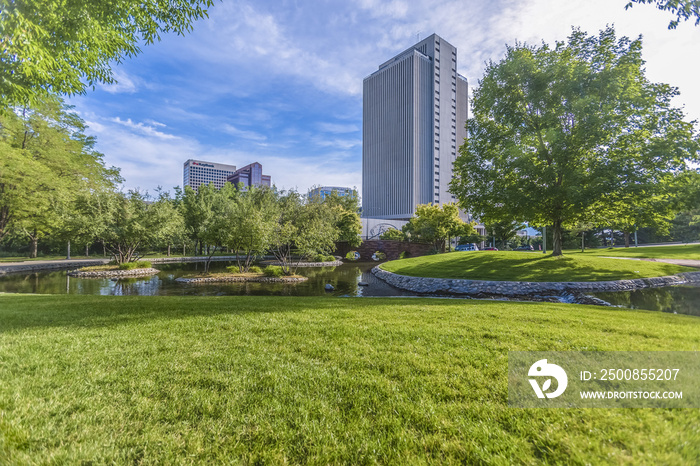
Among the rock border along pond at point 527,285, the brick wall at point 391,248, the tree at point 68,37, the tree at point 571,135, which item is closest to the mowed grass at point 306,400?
the tree at point 68,37

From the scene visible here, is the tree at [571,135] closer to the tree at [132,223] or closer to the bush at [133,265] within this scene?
the tree at [132,223]

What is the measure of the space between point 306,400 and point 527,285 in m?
14.8

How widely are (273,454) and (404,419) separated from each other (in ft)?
3.44

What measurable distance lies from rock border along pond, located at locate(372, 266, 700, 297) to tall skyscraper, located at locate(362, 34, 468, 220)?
70.2m

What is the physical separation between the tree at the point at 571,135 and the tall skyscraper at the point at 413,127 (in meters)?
66.9

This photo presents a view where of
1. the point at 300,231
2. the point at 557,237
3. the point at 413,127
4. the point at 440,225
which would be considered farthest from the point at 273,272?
the point at 413,127

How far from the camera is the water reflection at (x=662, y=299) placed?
32.4 ft

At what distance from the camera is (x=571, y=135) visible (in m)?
16.1

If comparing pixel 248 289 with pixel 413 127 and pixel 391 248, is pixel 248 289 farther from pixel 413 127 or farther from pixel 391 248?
pixel 413 127

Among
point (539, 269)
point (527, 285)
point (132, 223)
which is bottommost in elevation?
point (527, 285)

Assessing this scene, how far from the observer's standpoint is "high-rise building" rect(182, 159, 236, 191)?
144 meters

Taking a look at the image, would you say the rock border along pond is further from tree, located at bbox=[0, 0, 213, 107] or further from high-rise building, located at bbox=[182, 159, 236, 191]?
high-rise building, located at bbox=[182, 159, 236, 191]

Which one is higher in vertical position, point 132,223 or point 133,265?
point 132,223

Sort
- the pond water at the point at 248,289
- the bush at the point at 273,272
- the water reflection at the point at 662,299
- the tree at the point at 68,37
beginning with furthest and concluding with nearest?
the bush at the point at 273,272
the pond water at the point at 248,289
the water reflection at the point at 662,299
the tree at the point at 68,37
